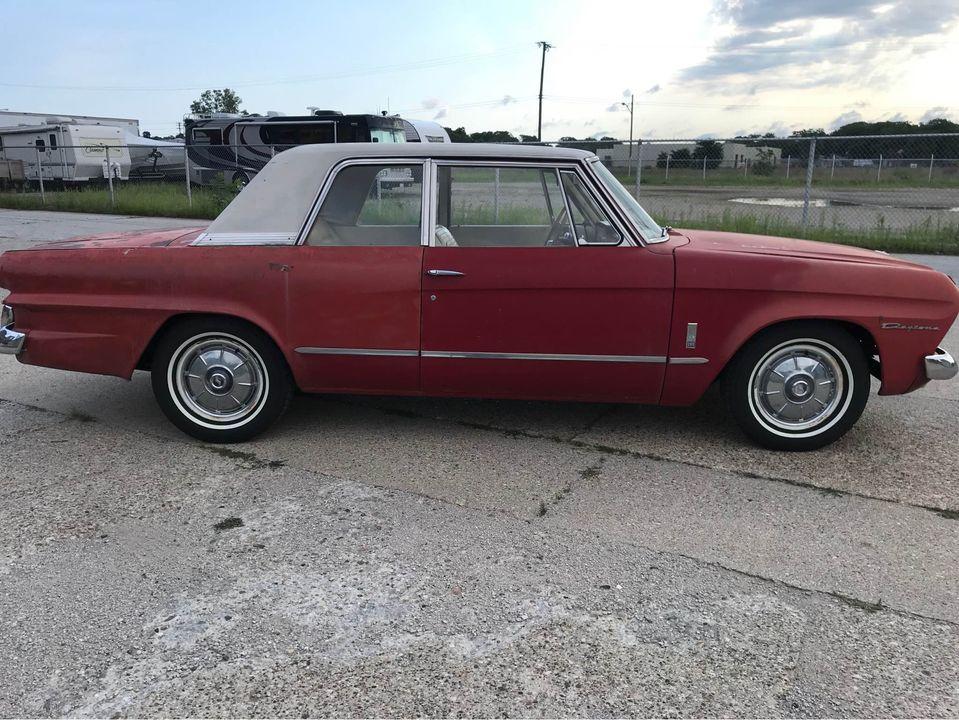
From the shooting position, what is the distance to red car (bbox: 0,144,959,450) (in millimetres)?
3953

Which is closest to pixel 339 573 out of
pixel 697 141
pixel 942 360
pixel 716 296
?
pixel 716 296

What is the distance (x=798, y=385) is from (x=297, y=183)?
282cm

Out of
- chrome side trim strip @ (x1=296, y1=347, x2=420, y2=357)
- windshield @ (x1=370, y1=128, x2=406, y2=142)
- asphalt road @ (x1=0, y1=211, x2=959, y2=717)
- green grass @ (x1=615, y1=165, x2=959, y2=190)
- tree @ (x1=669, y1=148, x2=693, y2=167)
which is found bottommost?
asphalt road @ (x1=0, y1=211, x2=959, y2=717)

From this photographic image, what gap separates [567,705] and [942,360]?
9.55 feet

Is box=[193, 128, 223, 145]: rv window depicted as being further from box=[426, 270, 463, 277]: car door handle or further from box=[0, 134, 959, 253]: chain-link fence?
box=[426, 270, 463, 277]: car door handle

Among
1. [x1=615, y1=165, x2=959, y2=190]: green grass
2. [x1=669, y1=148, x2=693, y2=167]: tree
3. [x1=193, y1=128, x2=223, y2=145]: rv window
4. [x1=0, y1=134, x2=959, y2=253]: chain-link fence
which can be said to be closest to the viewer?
[x1=0, y1=134, x2=959, y2=253]: chain-link fence

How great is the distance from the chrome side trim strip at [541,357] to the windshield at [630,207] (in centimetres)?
62

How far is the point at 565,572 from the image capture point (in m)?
2.96

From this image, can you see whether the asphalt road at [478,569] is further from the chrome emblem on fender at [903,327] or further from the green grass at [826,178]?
the green grass at [826,178]

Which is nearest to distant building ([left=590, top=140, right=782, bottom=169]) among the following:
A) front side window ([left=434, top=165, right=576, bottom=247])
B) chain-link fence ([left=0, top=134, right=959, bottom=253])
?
chain-link fence ([left=0, top=134, right=959, bottom=253])

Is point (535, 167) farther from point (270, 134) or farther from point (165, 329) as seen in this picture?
point (270, 134)

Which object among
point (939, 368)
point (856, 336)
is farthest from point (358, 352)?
point (939, 368)

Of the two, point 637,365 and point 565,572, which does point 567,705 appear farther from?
point 637,365

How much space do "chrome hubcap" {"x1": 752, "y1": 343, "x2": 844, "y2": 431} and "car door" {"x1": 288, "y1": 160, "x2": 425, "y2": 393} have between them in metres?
1.81
